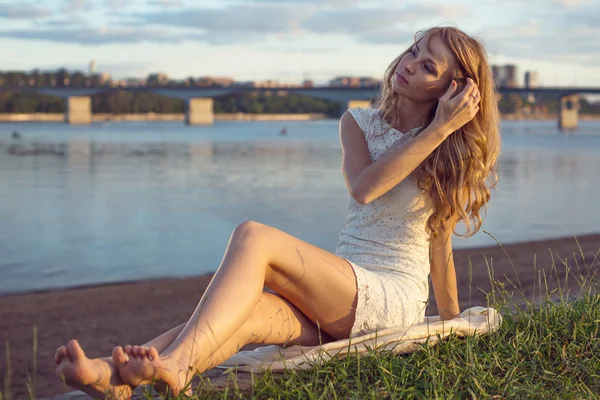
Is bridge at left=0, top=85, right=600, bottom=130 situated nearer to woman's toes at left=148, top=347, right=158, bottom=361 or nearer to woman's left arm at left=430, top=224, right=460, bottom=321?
woman's left arm at left=430, top=224, right=460, bottom=321

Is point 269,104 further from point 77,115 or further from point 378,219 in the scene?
point 378,219

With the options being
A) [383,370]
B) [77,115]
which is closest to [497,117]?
[383,370]

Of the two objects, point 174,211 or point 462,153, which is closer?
point 462,153

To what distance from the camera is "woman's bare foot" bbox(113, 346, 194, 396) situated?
2.32 meters

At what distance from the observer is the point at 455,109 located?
303cm

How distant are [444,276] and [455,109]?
784 millimetres

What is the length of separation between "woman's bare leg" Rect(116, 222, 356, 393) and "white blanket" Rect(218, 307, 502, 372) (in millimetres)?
99

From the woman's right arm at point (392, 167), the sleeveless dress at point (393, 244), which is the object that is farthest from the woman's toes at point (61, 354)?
the woman's right arm at point (392, 167)

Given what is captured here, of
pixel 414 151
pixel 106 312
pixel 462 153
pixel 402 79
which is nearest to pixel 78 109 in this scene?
pixel 106 312

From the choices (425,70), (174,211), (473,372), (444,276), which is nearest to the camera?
(473,372)

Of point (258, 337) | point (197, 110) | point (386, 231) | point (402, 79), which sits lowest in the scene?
point (258, 337)

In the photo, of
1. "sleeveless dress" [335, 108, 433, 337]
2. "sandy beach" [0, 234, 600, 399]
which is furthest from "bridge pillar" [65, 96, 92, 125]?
"sleeveless dress" [335, 108, 433, 337]

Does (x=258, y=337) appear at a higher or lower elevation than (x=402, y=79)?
lower

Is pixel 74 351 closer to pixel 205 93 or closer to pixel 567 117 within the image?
pixel 205 93
